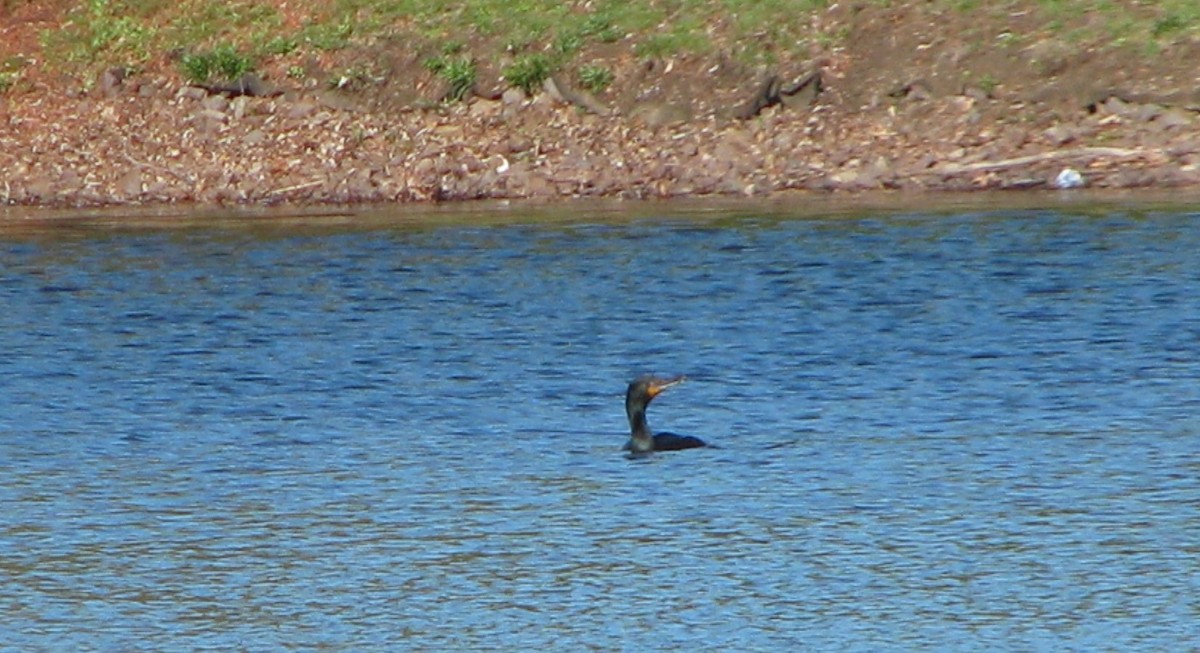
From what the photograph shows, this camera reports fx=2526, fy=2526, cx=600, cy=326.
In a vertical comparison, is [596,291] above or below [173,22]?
below

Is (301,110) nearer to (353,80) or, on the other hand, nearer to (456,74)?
(353,80)

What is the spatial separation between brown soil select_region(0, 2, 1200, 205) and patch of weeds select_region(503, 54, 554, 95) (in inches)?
7.7

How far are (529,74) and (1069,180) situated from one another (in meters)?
6.21

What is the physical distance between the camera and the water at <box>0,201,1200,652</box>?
9.48 m

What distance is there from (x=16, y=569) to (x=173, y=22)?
66.6 feet

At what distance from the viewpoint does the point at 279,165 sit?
87.5 feet

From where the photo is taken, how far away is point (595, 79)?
2733 centimetres

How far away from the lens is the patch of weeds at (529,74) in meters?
27.4

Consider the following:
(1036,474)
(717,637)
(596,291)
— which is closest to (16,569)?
(717,637)

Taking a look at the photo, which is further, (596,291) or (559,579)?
(596,291)

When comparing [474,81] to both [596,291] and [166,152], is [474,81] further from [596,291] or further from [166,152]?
[596,291]

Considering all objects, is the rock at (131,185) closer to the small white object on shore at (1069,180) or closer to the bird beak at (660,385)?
the small white object on shore at (1069,180)

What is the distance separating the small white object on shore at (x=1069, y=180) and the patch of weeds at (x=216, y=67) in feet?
30.5

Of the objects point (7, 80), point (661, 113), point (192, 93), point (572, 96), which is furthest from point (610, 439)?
point (7, 80)
